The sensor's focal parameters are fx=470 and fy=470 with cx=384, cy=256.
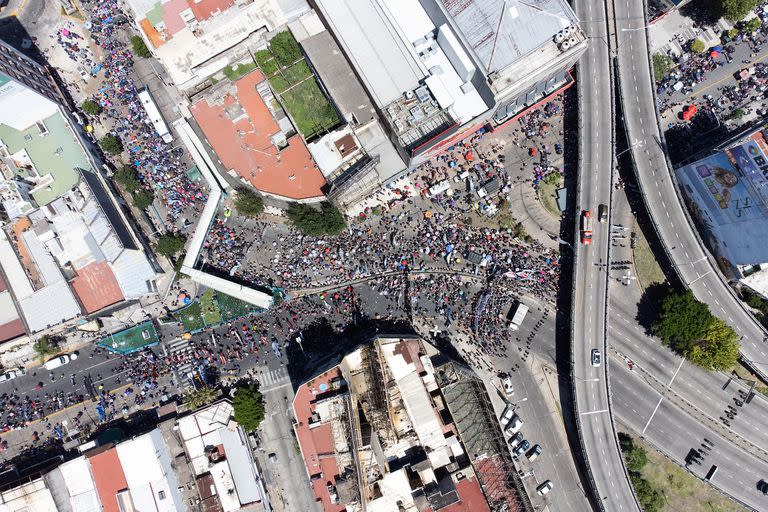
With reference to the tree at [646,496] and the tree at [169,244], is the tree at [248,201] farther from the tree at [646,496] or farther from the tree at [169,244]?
the tree at [646,496]

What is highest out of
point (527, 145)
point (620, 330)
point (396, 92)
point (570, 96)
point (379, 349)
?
point (396, 92)

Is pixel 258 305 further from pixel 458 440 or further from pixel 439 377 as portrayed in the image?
pixel 458 440

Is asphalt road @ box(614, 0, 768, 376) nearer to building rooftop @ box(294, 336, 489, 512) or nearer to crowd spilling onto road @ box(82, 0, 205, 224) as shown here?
building rooftop @ box(294, 336, 489, 512)

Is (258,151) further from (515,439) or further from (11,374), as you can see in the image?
(515,439)

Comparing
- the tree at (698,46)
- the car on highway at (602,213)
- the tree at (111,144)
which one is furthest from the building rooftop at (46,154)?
the tree at (698,46)

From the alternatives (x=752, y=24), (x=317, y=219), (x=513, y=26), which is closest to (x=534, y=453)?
(x=317, y=219)

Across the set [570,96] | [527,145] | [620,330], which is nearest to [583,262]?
[620,330]

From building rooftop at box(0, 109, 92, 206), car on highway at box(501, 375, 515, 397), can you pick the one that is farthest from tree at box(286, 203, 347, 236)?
car on highway at box(501, 375, 515, 397)
